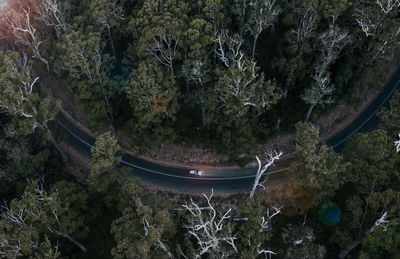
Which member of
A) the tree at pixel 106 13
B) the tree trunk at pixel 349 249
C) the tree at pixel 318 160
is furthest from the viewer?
the tree at pixel 106 13

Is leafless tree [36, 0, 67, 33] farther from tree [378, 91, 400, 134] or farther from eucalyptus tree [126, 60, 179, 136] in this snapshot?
tree [378, 91, 400, 134]

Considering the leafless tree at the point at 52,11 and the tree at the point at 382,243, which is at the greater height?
the leafless tree at the point at 52,11

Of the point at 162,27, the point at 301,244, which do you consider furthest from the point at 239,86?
the point at 301,244

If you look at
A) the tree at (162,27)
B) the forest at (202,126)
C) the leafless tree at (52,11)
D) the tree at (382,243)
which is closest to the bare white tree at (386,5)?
the forest at (202,126)

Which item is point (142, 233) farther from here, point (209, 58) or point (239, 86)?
point (209, 58)

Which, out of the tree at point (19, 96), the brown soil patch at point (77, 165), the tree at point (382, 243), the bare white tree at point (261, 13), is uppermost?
the bare white tree at point (261, 13)

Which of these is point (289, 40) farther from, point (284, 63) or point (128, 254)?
point (128, 254)

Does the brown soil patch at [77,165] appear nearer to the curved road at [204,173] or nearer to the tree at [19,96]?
the curved road at [204,173]

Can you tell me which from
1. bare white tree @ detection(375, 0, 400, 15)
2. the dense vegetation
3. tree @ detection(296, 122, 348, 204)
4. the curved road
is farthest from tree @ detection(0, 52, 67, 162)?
bare white tree @ detection(375, 0, 400, 15)

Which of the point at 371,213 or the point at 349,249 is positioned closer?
the point at 371,213
